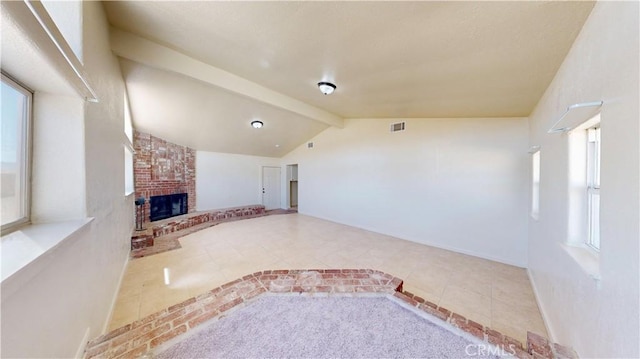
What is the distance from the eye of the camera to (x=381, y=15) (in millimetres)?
1625

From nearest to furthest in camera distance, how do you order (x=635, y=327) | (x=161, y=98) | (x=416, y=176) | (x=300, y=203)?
(x=635, y=327) < (x=161, y=98) < (x=416, y=176) < (x=300, y=203)

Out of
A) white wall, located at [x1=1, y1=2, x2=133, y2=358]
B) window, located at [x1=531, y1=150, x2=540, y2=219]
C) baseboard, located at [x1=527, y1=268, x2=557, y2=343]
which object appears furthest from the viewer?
window, located at [x1=531, y1=150, x2=540, y2=219]

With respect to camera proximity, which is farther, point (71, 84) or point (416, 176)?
point (416, 176)

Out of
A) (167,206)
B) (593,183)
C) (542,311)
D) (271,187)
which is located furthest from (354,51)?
(271,187)

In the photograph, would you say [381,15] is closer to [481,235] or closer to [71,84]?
[71,84]

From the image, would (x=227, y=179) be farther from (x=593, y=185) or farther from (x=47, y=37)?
(x=593, y=185)

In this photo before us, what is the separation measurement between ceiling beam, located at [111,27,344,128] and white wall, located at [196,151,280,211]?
4.50 meters

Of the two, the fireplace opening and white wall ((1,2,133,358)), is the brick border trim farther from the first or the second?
the fireplace opening

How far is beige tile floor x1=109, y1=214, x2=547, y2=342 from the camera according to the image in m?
2.36

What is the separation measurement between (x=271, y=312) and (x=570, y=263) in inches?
99.4

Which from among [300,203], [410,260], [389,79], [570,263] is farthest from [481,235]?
[300,203]

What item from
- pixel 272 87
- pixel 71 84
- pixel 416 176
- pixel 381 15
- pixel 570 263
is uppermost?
pixel 272 87

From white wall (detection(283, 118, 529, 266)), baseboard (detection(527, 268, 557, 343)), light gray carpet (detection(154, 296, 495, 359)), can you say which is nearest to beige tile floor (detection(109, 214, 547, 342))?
baseboard (detection(527, 268, 557, 343))

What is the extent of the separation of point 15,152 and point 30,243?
0.53 m
